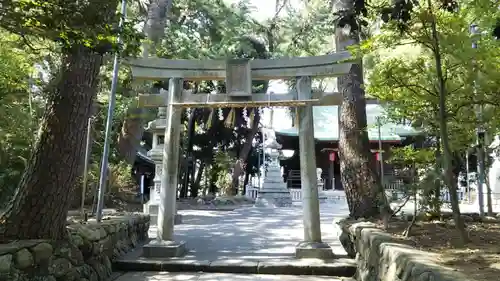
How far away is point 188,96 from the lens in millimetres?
7137

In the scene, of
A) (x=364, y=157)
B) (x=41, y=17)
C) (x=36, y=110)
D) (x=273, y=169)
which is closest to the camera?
(x=41, y=17)

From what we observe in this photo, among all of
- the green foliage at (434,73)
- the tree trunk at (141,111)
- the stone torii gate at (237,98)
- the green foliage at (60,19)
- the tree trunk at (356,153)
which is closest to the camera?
the green foliage at (60,19)

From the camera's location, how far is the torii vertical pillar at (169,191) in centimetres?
661

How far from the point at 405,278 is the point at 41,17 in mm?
3227

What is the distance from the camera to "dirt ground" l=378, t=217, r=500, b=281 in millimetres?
3365

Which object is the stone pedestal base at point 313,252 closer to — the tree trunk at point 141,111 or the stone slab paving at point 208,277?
the stone slab paving at point 208,277

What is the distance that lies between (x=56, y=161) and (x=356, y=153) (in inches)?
198

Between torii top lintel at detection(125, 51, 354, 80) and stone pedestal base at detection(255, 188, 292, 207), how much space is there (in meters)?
13.5

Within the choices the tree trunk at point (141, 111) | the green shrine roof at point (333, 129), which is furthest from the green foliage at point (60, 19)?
the green shrine roof at point (333, 129)

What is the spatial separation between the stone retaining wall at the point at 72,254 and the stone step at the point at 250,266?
0.44 m

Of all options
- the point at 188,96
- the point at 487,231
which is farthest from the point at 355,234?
the point at 188,96

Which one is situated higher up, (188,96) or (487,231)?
(188,96)

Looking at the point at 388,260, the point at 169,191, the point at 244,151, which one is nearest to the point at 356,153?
the point at 169,191

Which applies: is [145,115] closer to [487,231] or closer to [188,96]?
[188,96]
